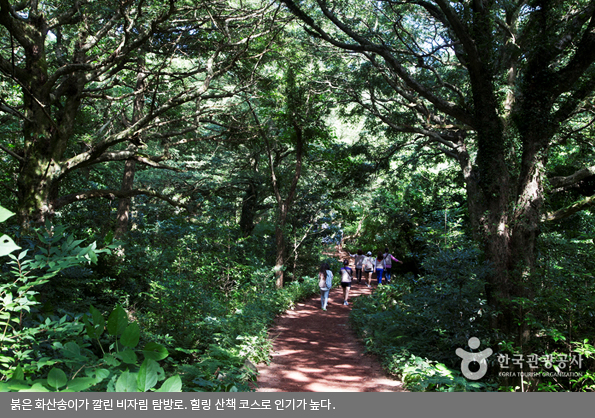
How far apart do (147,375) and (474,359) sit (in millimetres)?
6047

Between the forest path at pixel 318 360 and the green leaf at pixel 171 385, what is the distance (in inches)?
172

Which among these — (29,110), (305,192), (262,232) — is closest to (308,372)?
(29,110)

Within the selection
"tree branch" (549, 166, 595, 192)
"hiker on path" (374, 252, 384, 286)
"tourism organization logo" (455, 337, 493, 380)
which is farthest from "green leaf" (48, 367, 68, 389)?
"hiker on path" (374, 252, 384, 286)

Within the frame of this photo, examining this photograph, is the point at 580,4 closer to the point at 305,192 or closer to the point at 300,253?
the point at 305,192

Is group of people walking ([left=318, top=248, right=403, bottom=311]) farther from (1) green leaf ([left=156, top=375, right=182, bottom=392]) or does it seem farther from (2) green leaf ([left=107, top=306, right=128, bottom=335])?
(1) green leaf ([left=156, top=375, right=182, bottom=392])

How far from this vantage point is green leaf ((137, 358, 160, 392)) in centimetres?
139

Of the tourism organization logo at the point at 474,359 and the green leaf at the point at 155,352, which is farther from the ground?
the green leaf at the point at 155,352

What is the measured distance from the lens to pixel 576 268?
5.98 m

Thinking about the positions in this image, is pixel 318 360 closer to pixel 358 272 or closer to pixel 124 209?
pixel 124 209

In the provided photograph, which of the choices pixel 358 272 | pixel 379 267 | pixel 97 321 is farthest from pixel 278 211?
pixel 97 321

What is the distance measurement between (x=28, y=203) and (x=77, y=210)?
23.8ft

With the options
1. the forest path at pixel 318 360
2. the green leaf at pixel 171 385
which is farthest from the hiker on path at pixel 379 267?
the green leaf at pixel 171 385

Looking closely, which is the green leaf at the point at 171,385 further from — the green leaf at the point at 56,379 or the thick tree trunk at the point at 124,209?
the thick tree trunk at the point at 124,209

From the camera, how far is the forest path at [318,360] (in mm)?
5855
